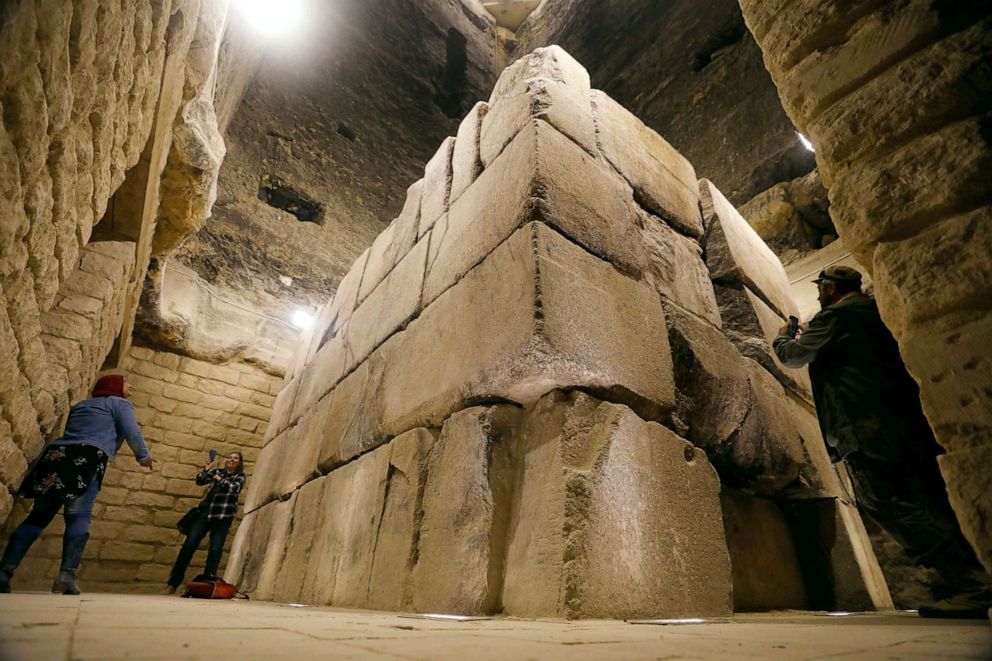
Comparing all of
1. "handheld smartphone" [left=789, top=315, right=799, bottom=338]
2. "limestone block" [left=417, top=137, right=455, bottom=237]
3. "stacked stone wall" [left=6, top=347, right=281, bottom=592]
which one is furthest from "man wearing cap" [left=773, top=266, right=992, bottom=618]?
"stacked stone wall" [left=6, top=347, right=281, bottom=592]

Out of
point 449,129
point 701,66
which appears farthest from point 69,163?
point 449,129

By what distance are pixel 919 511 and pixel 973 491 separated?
110cm

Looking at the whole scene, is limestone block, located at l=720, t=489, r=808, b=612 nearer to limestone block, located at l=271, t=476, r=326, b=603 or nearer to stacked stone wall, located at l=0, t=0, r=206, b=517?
limestone block, located at l=271, t=476, r=326, b=603

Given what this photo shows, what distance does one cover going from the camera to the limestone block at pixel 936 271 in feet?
3.95

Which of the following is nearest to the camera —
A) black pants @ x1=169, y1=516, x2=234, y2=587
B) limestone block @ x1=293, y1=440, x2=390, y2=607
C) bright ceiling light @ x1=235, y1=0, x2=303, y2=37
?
limestone block @ x1=293, y1=440, x2=390, y2=607

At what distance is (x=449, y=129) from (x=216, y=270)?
780cm

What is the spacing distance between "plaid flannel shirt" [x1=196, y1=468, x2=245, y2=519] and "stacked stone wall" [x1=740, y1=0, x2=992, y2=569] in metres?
5.55

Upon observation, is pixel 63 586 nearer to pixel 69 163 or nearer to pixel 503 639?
pixel 69 163

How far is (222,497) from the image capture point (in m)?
5.08

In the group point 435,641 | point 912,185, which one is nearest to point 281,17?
point 912,185

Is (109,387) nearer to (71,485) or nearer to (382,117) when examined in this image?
(71,485)

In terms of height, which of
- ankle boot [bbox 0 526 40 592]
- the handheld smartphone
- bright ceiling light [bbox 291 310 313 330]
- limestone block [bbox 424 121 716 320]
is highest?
bright ceiling light [bbox 291 310 313 330]

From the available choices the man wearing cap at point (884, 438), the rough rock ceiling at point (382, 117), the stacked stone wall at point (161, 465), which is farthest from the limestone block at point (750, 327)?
the stacked stone wall at point (161, 465)

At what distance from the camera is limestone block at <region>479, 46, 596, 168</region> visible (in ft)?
8.41
